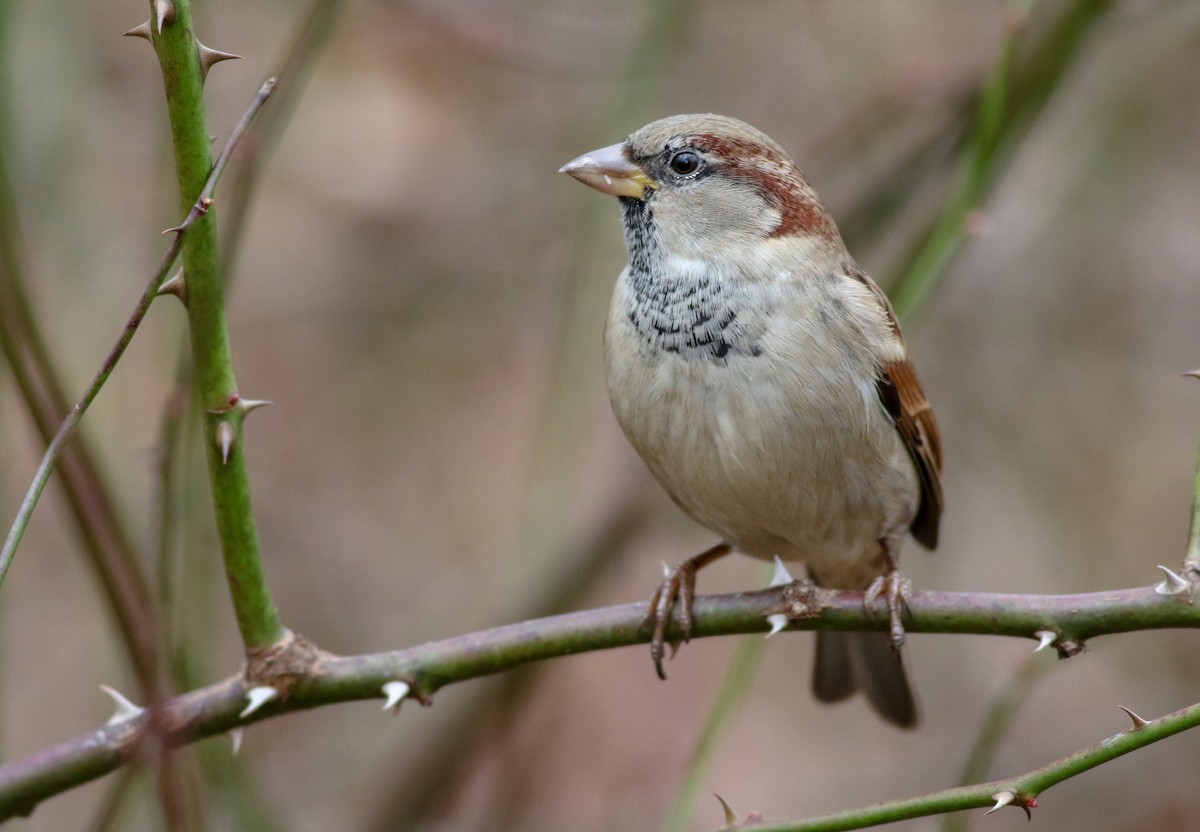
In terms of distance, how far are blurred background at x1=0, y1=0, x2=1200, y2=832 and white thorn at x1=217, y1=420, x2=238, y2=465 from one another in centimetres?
178

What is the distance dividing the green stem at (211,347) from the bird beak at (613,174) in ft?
3.92

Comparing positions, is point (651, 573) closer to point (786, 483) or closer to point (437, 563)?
point (437, 563)

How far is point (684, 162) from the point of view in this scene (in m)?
3.12

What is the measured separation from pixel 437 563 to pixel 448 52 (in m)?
2.11

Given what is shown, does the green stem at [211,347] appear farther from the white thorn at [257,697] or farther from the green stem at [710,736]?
the green stem at [710,736]

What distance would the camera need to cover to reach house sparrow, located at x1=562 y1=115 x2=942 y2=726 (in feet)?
9.09

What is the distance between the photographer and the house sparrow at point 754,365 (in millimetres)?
2770

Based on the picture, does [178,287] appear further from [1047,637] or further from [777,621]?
[1047,637]

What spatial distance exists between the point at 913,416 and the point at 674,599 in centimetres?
71

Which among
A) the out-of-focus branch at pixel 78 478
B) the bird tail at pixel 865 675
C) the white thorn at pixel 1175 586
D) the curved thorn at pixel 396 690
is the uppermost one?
the out-of-focus branch at pixel 78 478

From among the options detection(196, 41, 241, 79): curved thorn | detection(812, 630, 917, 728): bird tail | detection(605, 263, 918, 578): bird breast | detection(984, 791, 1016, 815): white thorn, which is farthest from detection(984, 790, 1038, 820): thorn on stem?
detection(812, 630, 917, 728): bird tail

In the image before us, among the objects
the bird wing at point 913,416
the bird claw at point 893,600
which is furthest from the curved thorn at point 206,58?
the bird wing at point 913,416

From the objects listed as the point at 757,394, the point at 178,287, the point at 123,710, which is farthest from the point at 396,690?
the point at 757,394

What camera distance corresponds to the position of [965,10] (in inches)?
222
